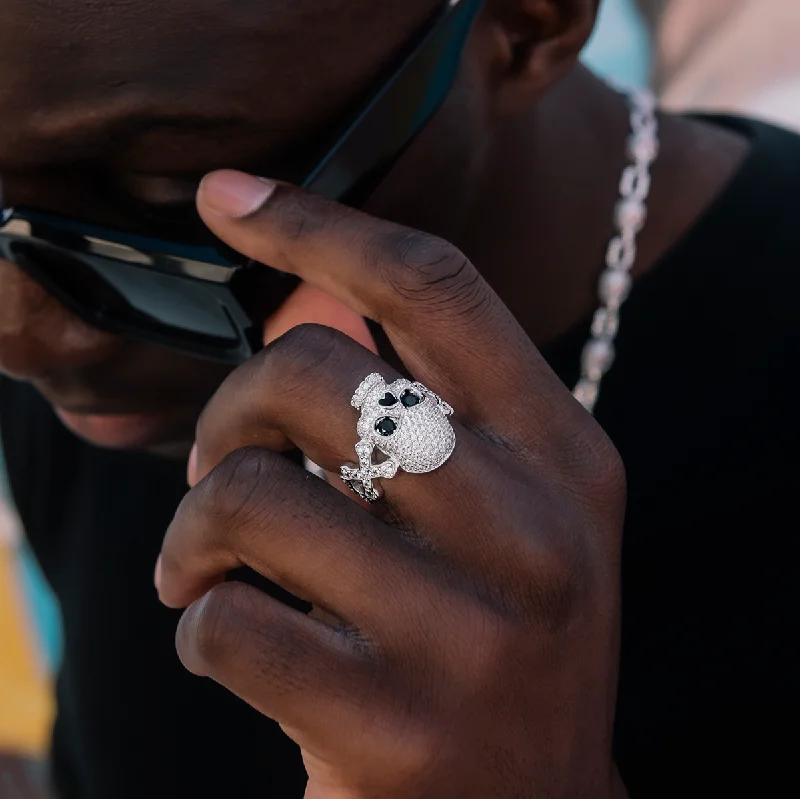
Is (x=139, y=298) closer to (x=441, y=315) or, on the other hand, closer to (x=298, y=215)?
(x=298, y=215)

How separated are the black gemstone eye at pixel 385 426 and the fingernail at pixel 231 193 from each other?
28 cm

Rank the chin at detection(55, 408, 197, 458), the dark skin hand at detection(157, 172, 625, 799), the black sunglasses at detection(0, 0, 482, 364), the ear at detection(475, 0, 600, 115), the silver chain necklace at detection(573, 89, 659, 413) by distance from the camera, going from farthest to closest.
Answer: the silver chain necklace at detection(573, 89, 659, 413), the chin at detection(55, 408, 197, 458), the ear at detection(475, 0, 600, 115), the black sunglasses at detection(0, 0, 482, 364), the dark skin hand at detection(157, 172, 625, 799)

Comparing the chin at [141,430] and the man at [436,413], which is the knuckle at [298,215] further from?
the chin at [141,430]

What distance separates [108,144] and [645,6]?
2.51 m

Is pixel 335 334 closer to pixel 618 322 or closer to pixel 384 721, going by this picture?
pixel 384 721

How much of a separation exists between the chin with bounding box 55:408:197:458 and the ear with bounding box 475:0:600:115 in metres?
0.57

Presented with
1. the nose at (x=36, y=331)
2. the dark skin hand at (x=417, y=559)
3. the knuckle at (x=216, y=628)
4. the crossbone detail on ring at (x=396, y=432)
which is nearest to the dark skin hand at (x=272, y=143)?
the nose at (x=36, y=331)

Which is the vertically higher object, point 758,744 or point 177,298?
point 177,298

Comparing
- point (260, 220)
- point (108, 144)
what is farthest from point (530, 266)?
point (108, 144)

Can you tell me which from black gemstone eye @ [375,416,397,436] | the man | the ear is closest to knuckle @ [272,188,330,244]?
the man

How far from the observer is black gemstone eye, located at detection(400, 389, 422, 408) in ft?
2.39

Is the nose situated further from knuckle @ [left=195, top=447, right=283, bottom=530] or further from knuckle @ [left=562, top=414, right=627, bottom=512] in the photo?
knuckle @ [left=562, top=414, right=627, bottom=512]

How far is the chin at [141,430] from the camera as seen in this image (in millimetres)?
1165

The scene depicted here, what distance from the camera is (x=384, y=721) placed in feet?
2.15
